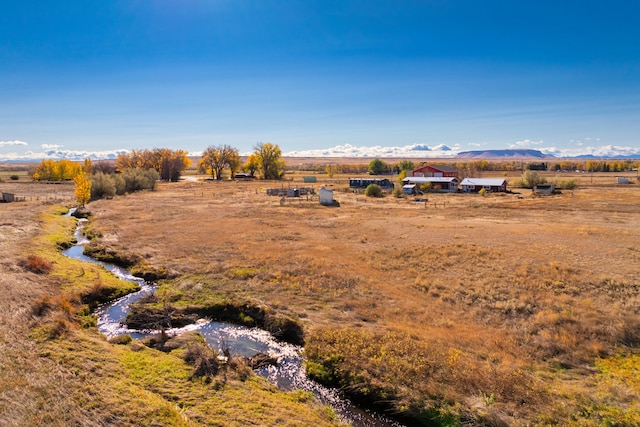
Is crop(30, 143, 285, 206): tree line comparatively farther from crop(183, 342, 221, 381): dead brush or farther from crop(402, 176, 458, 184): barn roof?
crop(183, 342, 221, 381): dead brush

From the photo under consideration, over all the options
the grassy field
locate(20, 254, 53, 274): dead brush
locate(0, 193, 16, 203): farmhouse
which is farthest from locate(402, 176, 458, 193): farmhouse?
locate(0, 193, 16, 203): farmhouse

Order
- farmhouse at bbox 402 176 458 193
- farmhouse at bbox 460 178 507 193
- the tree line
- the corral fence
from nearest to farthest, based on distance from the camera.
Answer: the corral fence → farmhouse at bbox 460 178 507 193 → farmhouse at bbox 402 176 458 193 → the tree line

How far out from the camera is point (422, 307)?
1941 centimetres

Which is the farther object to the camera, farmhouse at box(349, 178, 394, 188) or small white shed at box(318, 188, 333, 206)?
farmhouse at box(349, 178, 394, 188)

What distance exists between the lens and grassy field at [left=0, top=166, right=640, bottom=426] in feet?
40.0

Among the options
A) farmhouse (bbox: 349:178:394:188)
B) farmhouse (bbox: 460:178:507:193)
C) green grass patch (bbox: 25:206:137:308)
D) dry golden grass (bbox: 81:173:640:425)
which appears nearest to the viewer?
dry golden grass (bbox: 81:173:640:425)

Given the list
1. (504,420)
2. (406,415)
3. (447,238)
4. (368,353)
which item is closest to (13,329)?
(368,353)

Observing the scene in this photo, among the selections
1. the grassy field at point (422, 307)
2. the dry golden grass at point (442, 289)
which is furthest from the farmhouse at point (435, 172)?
the grassy field at point (422, 307)

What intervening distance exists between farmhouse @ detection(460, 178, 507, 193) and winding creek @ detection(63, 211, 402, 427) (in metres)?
71.6

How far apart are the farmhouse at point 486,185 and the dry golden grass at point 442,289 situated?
105ft

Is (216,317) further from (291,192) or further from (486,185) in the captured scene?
(486,185)

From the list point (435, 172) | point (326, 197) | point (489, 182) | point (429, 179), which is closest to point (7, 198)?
point (326, 197)

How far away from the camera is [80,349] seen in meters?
13.9

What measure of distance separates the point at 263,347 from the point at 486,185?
7286 cm
